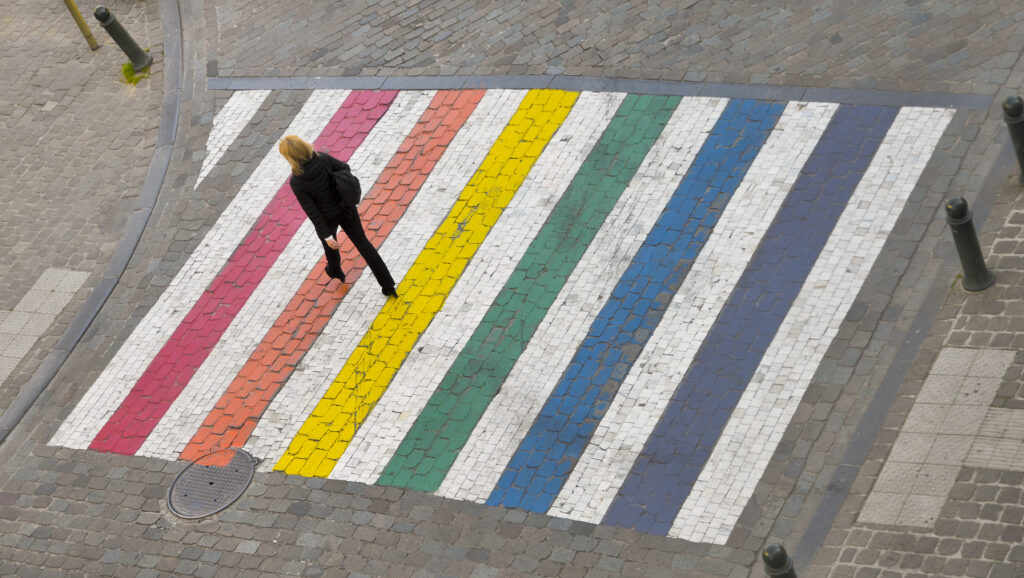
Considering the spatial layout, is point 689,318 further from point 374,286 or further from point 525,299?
point 374,286

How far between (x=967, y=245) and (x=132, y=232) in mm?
8556

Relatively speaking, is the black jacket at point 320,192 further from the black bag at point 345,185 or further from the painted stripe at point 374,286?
the painted stripe at point 374,286

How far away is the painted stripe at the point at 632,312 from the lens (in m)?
9.95

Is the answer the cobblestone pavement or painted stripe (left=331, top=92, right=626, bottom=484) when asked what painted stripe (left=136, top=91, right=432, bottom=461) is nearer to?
the cobblestone pavement

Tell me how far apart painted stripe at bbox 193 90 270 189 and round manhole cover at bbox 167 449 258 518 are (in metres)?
3.90

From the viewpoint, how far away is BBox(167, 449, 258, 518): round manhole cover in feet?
34.9

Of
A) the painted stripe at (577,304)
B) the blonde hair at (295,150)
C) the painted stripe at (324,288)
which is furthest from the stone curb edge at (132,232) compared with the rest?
the painted stripe at (577,304)

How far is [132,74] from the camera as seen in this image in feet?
51.1

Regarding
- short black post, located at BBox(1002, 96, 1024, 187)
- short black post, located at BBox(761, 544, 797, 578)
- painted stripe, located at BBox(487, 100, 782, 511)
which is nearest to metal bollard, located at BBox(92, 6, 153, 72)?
painted stripe, located at BBox(487, 100, 782, 511)

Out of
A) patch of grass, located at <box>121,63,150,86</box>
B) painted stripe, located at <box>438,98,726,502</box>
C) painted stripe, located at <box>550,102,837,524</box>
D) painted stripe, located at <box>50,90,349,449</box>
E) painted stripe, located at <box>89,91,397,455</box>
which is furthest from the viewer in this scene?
patch of grass, located at <box>121,63,150,86</box>

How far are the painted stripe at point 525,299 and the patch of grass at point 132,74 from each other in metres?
6.39

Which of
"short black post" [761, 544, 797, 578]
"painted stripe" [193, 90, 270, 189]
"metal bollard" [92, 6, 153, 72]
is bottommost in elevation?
"short black post" [761, 544, 797, 578]

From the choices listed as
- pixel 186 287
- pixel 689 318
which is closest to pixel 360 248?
pixel 186 287

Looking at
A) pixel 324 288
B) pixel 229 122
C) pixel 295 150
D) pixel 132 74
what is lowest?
pixel 324 288
